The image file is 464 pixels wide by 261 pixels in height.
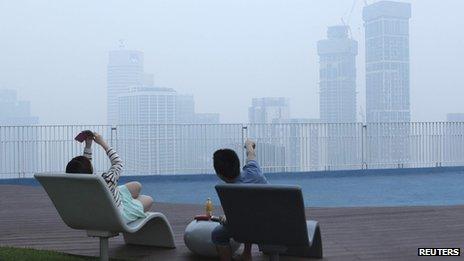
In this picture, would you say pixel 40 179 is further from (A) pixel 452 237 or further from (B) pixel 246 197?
(A) pixel 452 237

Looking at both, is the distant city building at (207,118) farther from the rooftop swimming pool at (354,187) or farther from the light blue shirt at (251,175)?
the light blue shirt at (251,175)

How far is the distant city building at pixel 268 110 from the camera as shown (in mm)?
15547

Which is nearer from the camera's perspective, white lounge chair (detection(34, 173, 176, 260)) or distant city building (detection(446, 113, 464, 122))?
white lounge chair (detection(34, 173, 176, 260))

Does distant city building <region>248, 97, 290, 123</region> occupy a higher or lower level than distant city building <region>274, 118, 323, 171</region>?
higher

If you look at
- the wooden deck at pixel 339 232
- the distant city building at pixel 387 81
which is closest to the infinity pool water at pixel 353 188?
the distant city building at pixel 387 81

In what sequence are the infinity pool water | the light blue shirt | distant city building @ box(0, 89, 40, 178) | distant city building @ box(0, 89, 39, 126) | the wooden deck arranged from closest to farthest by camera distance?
the light blue shirt → the wooden deck → the infinity pool water → distant city building @ box(0, 89, 40, 178) → distant city building @ box(0, 89, 39, 126)

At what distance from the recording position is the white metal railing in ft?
44.7

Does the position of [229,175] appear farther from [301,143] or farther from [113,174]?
[301,143]

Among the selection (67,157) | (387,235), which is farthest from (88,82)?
(387,235)

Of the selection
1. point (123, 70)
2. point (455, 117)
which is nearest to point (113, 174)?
point (455, 117)

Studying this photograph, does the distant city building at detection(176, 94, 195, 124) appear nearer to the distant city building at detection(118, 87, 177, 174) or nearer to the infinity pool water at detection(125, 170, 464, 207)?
the distant city building at detection(118, 87, 177, 174)

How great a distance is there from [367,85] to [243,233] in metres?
18.6

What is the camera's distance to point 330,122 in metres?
14.8

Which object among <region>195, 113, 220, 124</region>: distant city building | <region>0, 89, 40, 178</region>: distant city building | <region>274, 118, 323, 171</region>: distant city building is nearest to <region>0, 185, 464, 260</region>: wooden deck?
<region>0, 89, 40, 178</region>: distant city building
